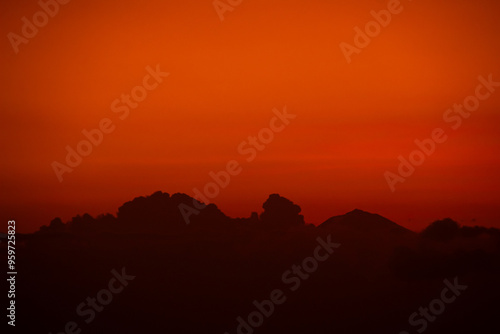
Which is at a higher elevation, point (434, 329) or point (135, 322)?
point (135, 322)

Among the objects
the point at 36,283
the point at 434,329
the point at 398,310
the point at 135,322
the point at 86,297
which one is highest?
the point at 36,283

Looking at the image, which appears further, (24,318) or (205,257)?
(205,257)

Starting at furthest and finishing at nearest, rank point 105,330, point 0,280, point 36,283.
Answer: point 105,330, point 36,283, point 0,280

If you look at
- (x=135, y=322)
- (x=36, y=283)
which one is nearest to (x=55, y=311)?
(x=36, y=283)

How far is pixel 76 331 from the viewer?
18450 cm

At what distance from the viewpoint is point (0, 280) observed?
14588cm

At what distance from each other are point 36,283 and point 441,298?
383 feet

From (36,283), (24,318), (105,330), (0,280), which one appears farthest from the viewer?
(105,330)

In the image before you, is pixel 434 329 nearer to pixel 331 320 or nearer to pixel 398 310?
pixel 398 310

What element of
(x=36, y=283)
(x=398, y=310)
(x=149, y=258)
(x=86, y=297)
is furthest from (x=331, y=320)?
(x=36, y=283)

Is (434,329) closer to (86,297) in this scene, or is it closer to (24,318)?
(86,297)

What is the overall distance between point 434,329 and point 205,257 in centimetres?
7139

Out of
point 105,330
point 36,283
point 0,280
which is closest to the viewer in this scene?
point 0,280

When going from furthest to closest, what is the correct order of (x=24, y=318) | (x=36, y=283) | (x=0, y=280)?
(x=36, y=283) < (x=24, y=318) < (x=0, y=280)
